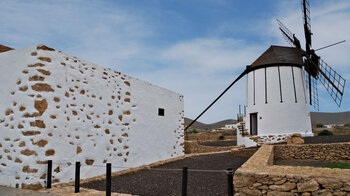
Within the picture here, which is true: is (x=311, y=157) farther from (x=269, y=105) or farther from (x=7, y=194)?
(x=7, y=194)

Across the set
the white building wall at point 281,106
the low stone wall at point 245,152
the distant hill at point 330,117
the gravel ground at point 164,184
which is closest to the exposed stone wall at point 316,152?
the low stone wall at point 245,152

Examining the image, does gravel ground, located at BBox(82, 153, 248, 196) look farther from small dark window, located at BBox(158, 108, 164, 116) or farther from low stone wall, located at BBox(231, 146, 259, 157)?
low stone wall, located at BBox(231, 146, 259, 157)

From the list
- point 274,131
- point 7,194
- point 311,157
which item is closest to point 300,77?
point 274,131

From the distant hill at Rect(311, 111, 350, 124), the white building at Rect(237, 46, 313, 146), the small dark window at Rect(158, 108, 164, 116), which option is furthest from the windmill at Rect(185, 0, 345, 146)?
the distant hill at Rect(311, 111, 350, 124)

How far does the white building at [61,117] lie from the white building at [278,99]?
12.2 meters

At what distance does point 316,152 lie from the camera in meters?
11.5

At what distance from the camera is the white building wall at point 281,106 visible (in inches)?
670

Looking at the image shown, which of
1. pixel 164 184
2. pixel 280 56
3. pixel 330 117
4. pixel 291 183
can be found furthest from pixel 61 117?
pixel 330 117

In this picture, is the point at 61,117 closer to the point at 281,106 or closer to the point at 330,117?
the point at 281,106

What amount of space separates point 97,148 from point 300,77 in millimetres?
16606

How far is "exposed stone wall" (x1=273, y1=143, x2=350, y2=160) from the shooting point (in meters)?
11.1

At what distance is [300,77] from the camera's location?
58.4ft

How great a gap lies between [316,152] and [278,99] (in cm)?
641

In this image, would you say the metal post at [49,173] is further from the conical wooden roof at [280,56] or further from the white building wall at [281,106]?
the conical wooden roof at [280,56]
